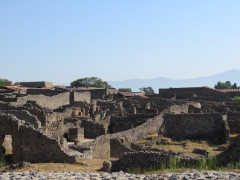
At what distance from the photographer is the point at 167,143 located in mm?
23938

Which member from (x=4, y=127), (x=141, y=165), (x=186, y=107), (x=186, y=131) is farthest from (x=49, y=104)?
(x=141, y=165)

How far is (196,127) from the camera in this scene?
2681cm

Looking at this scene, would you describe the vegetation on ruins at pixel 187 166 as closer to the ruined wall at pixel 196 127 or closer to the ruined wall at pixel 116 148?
the ruined wall at pixel 116 148

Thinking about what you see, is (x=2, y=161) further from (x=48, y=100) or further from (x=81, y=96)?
(x=81, y=96)

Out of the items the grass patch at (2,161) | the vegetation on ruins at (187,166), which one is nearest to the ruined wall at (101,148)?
the grass patch at (2,161)

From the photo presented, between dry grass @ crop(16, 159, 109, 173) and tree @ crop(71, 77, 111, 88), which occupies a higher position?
tree @ crop(71, 77, 111, 88)

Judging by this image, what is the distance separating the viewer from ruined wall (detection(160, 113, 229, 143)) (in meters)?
26.5

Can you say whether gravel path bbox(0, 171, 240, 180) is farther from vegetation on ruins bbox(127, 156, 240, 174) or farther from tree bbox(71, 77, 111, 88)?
tree bbox(71, 77, 111, 88)

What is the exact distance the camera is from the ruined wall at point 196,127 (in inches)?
1043

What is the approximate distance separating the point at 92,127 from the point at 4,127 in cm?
1019

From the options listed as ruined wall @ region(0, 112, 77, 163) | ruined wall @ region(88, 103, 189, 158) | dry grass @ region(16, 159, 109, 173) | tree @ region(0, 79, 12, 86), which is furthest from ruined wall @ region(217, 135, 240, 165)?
tree @ region(0, 79, 12, 86)

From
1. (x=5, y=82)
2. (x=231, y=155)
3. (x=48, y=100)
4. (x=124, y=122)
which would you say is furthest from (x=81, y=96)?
(x=5, y=82)

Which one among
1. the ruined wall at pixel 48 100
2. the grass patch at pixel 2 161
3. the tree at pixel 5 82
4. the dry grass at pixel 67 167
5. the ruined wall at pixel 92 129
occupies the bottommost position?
the grass patch at pixel 2 161

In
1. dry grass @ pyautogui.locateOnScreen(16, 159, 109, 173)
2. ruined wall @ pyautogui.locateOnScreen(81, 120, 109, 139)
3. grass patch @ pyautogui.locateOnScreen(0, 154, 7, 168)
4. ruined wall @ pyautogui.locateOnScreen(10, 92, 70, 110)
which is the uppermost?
ruined wall @ pyautogui.locateOnScreen(10, 92, 70, 110)
